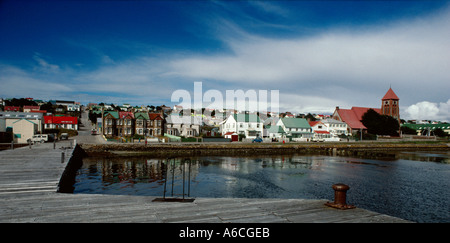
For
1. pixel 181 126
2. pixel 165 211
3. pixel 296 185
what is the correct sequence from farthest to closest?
1. pixel 181 126
2. pixel 296 185
3. pixel 165 211

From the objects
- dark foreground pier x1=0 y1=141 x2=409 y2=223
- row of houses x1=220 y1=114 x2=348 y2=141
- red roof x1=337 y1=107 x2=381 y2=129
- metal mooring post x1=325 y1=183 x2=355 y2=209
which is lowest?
dark foreground pier x1=0 y1=141 x2=409 y2=223

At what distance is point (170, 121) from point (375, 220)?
7727 cm

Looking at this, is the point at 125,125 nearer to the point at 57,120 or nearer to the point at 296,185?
the point at 57,120

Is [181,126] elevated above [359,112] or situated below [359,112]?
below

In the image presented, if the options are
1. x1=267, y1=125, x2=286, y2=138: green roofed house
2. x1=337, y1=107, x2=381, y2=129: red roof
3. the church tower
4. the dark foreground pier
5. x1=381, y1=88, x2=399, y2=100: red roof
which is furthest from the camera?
x1=381, y1=88, x2=399, y2=100: red roof

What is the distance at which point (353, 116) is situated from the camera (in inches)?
4264

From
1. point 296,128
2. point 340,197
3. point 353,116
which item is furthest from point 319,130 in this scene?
point 340,197

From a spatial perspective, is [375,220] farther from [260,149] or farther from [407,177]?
[260,149]

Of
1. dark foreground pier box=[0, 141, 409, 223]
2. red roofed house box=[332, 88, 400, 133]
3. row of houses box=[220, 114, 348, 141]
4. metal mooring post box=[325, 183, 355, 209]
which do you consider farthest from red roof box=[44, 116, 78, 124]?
red roofed house box=[332, 88, 400, 133]

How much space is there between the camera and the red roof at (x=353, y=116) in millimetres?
103625

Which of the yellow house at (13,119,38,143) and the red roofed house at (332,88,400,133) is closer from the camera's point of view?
the yellow house at (13,119,38,143)

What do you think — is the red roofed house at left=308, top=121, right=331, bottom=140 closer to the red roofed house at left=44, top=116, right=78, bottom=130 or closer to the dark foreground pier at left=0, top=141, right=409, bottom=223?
the red roofed house at left=44, top=116, right=78, bottom=130

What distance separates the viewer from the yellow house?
5116cm

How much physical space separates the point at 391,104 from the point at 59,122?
130 meters
